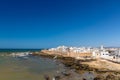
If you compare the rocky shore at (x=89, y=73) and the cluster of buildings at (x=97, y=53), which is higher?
the cluster of buildings at (x=97, y=53)

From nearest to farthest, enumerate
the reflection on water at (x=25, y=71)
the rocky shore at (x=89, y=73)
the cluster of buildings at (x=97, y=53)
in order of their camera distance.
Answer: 1. the rocky shore at (x=89, y=73)
2. the reflection on water at (x=25, y=71)
3. the cluster of buildings at (x=97, y=53)

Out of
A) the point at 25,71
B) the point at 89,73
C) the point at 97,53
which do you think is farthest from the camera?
the point at 97,53

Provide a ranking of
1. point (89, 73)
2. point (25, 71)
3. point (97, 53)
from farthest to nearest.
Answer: point (97, 53) → point (25, 71) → point (89, 73)

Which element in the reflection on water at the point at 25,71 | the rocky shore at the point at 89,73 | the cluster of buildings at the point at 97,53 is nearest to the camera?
the rocky shore at the point at 89,73

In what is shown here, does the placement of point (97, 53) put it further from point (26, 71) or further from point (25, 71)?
point (25, 71)

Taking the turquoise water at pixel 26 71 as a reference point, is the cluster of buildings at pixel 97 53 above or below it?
above

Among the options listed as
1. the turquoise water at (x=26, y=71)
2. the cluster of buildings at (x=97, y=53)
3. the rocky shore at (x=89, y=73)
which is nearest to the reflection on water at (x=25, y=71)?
the turquoise water at (x=26, y=71)

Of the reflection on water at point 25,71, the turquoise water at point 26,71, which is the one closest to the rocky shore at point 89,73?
the turquoise water at point 26,71

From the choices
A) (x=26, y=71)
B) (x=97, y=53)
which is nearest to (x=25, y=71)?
(x=26, y=71)

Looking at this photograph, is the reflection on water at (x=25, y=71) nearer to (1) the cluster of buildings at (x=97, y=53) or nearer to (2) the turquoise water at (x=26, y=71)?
(2) the turquoise water at (x=26, y=71)

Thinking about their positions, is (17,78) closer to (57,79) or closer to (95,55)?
(57,79)

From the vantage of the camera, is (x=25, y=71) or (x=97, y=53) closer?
(x=25, y=71)

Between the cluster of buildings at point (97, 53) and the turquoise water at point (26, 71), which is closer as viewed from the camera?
the turquoise water at point (26, 71)

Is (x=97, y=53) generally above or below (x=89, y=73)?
above
